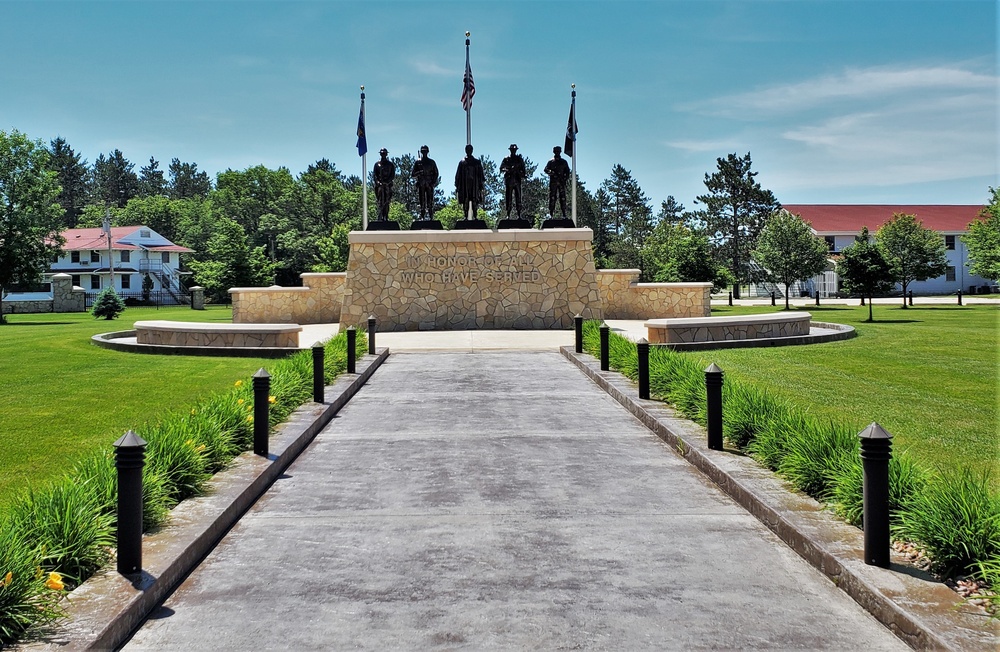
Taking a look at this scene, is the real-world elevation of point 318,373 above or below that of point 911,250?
below

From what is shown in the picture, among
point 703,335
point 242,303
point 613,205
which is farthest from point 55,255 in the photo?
point 613,205

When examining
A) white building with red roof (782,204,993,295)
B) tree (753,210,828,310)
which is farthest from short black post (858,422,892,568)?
white building with red roof (782,204,993,295)

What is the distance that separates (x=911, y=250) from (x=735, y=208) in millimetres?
29052

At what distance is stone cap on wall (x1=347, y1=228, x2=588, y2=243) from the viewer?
83.6 feet

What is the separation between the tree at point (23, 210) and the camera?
42.4 m

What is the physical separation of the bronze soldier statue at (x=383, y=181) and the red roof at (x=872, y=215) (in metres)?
51.9

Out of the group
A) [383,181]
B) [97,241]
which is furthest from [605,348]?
[97,241]

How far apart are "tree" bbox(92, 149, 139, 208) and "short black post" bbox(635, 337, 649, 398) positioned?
127 meters

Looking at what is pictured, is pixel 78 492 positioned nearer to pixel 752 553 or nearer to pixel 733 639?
pixel 733 639

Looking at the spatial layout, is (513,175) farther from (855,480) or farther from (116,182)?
(116,182)

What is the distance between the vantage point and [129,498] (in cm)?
464

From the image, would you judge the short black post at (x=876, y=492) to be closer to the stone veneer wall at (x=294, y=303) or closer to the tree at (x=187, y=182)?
the stone veneer wall at (x=294, y=303)

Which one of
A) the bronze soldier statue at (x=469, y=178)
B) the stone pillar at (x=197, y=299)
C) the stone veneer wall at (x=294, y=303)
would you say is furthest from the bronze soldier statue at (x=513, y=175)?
the stone pillar at (x=197, y=299)

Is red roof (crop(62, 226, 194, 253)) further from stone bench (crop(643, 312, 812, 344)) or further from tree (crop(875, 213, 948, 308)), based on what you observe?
stone bench (crop(643, 312, 812, 344))
